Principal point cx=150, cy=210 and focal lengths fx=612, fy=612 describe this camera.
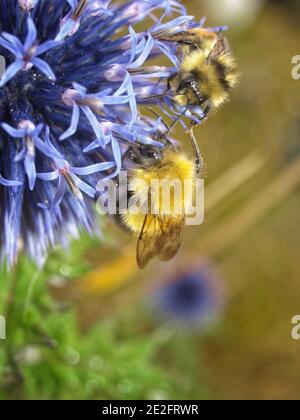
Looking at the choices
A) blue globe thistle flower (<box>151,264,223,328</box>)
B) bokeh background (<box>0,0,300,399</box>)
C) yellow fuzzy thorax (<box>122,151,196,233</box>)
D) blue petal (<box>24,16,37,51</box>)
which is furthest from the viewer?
blue globe thistle flower (<box>151,264,223,328</box>)

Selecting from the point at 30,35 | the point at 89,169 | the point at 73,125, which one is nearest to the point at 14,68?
the point at 30,35

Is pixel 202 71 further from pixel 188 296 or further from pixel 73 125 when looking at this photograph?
pixel 188 296

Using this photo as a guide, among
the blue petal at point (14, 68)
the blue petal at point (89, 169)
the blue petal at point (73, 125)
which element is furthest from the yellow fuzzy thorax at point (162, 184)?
the blue petal at point (14, 68)

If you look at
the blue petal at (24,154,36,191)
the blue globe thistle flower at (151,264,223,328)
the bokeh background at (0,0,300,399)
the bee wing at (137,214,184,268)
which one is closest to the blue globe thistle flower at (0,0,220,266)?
the blue petal at (24,154,36,191)

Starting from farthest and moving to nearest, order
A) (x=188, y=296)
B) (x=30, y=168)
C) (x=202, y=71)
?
1. (x=188, y=296)
2. (x=202, y=71)
3. (x=30, y=168)

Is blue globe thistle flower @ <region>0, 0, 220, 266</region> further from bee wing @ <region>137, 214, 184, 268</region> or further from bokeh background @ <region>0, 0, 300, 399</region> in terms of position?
bokeh background @ <region>0, 0, 300, 399</region>

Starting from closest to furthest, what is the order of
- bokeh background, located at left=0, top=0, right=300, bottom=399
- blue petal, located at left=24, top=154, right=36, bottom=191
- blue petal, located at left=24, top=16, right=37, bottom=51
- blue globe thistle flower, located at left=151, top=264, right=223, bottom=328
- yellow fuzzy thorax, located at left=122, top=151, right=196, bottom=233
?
1. blue petal, located at left=24, top=16, right=37, bottom=51
2. blue petal, located at left=24, top=154, right=36, bottom=191
3. yellow fuzzy thorax, located at left=122, top=151, right=196, bottom=233
4. bokeh background, located at left=0, top=0, right=300, bottom=399
5. blue globe thistle flower, located at left=151, top=264, right=223, bottom=328
